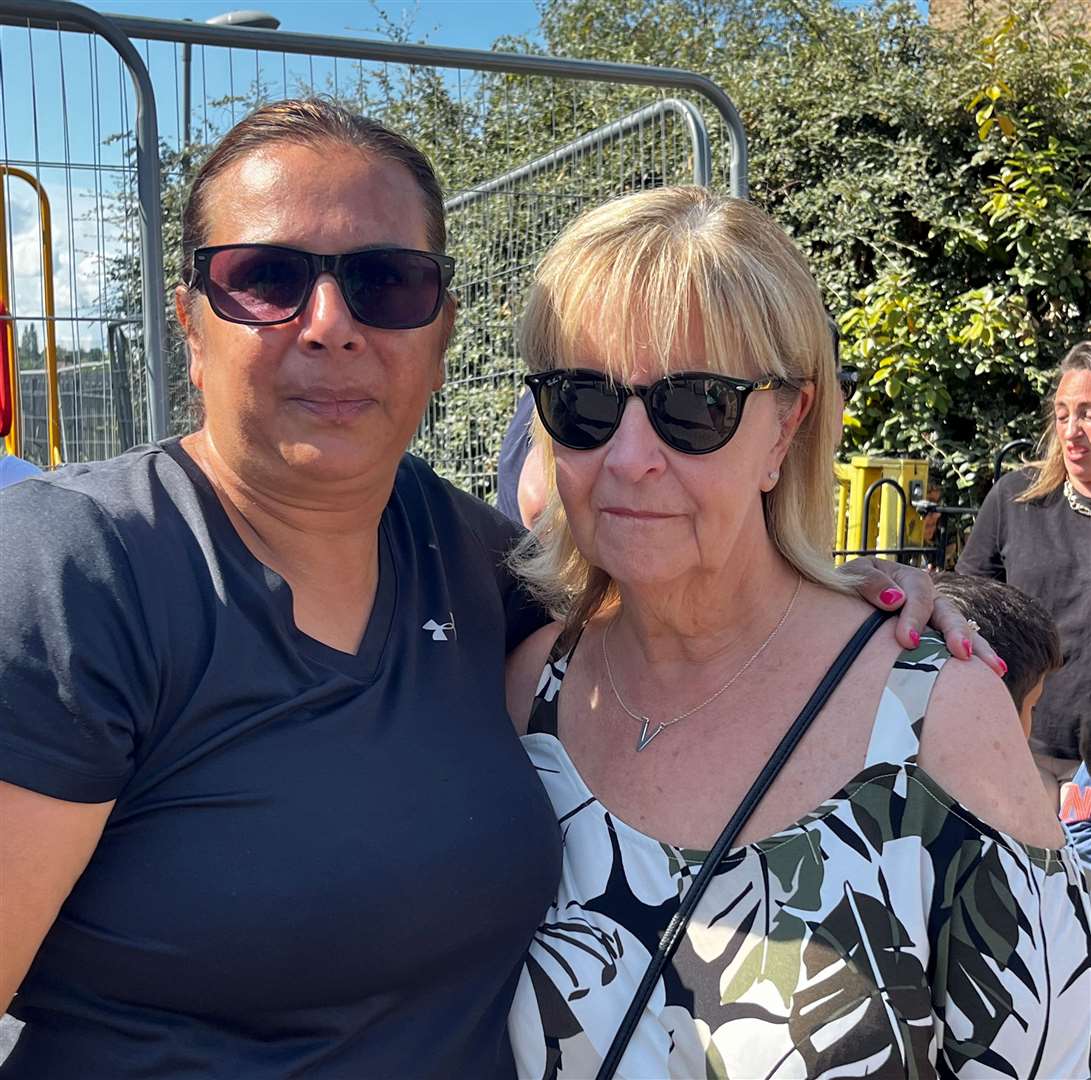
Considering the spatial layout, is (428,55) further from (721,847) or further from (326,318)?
(721,847)

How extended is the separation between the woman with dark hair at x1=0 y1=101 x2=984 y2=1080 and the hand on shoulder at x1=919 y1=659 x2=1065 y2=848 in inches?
4.7

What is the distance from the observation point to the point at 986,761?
1.64 metres

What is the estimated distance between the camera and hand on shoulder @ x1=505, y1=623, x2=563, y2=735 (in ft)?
7.13

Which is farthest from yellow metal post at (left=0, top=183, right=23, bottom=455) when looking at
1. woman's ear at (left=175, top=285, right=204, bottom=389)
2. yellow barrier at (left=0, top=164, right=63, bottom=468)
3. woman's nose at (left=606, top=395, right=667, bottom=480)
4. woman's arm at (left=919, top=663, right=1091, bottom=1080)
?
woman's arm at (left=919, top=663, right=1091, bottom=1080)

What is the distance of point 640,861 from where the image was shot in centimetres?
181

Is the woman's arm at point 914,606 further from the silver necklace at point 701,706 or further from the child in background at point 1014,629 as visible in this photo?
the child in background at point 1014,629

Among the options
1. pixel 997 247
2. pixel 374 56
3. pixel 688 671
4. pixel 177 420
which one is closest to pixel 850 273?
pixel 997 247

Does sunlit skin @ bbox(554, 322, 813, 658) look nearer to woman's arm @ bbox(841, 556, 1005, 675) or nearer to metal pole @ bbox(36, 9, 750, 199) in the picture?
woman's arm @ bbox(841, 556, 1005, 675)

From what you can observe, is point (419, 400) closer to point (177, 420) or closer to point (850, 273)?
point (177, 420)

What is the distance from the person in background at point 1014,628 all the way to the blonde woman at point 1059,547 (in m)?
2.10

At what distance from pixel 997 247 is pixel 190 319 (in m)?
7.19

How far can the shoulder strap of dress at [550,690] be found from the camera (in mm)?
2109

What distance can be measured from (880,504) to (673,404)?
5154 millimetres

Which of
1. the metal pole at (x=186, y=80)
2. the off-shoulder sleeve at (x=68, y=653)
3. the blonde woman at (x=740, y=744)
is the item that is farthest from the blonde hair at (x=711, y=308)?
the metal pole at (x=186, y=80)
